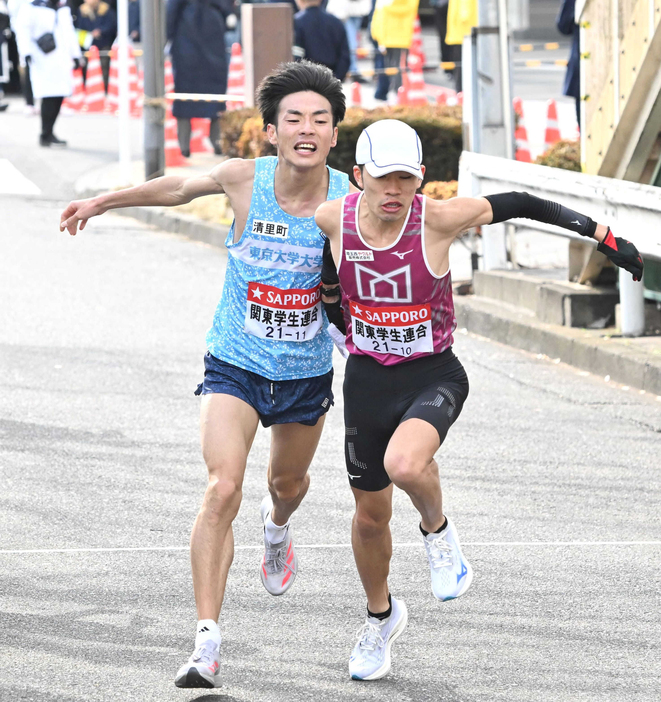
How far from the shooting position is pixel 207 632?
14.3 feet

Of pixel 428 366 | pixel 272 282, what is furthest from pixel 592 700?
pixel 272 282

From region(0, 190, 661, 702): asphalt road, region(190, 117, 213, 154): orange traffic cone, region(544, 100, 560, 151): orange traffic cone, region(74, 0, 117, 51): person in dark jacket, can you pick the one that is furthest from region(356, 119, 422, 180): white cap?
region(74, 0, 117, 51): person in dark jacket

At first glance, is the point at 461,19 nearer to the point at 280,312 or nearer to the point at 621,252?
the point at 621,252

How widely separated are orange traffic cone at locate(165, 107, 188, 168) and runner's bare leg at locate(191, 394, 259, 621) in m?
14.0

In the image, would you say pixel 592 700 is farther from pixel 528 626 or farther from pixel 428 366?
pixel 428 366

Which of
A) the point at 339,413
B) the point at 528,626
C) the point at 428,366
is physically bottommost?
the point at 339,413

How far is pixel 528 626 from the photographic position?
512cm

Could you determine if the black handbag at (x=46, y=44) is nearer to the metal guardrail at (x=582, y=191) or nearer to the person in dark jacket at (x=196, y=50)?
the person in dark jacket at (x=196, y=50)

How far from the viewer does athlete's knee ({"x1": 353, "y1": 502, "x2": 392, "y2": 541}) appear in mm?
4742

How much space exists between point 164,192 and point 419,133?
10144 mm

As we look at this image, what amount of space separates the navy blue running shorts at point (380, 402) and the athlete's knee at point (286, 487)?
0.58 m

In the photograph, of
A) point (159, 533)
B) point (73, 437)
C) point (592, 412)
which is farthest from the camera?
point (592, 412)

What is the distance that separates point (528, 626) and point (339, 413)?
3768 millimetres

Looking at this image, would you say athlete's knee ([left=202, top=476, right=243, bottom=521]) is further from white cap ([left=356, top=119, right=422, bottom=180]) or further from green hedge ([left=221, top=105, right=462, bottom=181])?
green hedge ([left=221, top=105, right=462, bottom=181])
